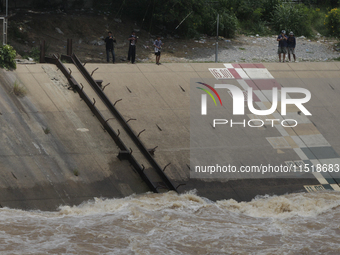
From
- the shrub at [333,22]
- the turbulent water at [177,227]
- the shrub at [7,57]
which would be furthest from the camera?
the shrub at [333,22]

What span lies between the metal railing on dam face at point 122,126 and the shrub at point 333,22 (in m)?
15.6

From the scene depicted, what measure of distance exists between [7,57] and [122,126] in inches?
165

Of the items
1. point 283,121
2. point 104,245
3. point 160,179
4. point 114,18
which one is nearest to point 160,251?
point 104,245

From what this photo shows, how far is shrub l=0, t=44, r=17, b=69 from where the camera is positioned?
13906mm

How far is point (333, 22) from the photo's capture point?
25000 mm

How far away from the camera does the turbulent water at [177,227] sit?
8375mm

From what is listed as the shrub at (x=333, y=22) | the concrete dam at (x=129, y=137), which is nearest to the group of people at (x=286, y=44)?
the concrete dam at (x=129, y=137)

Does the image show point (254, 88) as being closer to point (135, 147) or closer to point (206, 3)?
point (135, 147)

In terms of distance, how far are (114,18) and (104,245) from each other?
17.4 meters

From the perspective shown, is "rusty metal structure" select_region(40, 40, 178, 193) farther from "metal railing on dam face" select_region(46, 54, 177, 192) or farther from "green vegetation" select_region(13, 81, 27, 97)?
"green vegetation" select_region(13, 81, 27, 97)

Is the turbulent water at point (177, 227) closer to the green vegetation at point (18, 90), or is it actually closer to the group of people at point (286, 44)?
the green vegetation at point (18, 90)

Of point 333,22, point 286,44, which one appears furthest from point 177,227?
point 333,22

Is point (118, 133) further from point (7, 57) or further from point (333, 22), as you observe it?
point (333, 22)

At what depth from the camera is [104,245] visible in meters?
8.38
